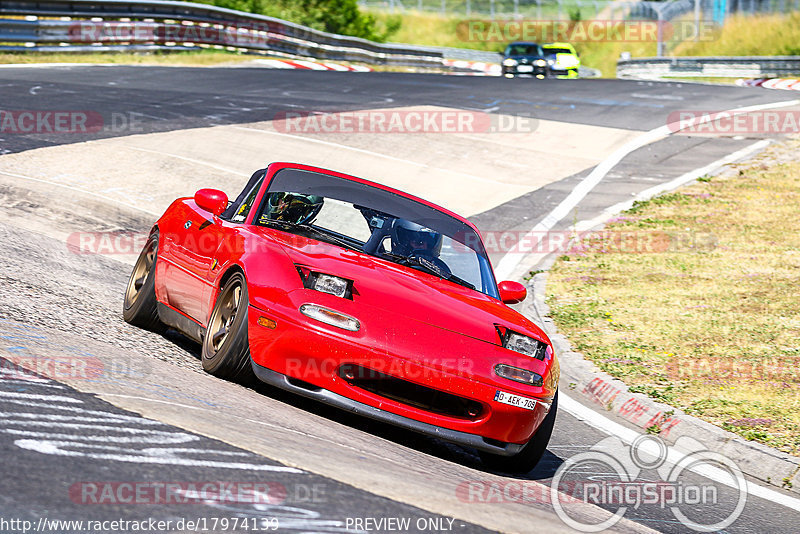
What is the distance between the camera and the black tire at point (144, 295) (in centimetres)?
721

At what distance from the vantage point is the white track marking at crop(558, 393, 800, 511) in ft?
19.4

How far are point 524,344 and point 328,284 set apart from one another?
3.75ft

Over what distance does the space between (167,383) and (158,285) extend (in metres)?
1.89

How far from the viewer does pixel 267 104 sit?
19.9 metres

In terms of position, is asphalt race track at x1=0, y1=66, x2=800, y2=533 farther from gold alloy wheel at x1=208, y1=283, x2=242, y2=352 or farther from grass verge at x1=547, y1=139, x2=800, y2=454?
grass verge at x1=547, y1=139, x2=800, y2=454

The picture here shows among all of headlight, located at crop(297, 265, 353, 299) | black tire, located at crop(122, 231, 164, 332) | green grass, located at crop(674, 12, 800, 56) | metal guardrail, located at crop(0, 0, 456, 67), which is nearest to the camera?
headlight, located at crop(297, 265, 353, 299)

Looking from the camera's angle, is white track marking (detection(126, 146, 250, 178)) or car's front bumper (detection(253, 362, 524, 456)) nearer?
car's front bumper (detection(253, 362, 524, 456))

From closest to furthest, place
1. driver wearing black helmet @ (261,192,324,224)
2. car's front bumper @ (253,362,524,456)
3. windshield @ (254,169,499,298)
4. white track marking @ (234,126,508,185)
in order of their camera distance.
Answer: car's front bumper @ (253,362,524,456) → windshield @ (254,169,499,298) → driver wearing black helmet @ (261,192,324,224) → white track marking @ (234,126,508,185)

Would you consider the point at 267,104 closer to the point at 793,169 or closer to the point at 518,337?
the point at 793,169
